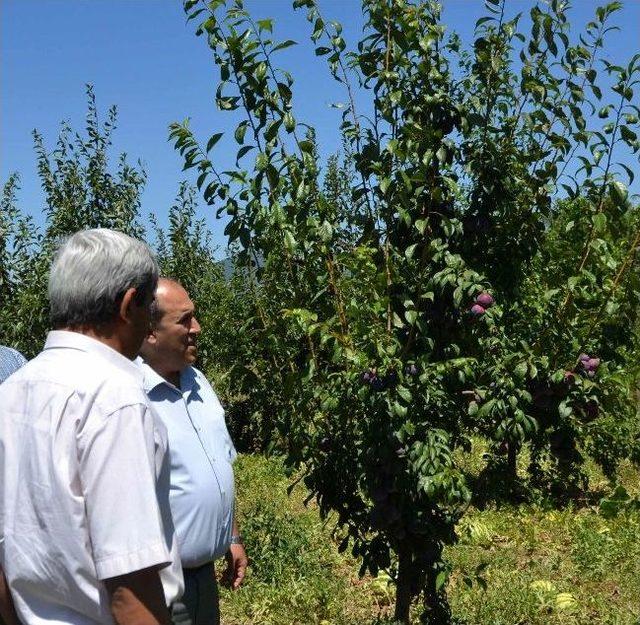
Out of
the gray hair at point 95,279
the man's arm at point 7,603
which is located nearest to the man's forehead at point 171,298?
the gray hair at point 95,279

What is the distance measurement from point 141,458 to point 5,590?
470mm

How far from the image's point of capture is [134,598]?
1572mm

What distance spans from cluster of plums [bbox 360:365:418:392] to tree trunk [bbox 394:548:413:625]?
2.79ft

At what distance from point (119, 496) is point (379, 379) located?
1.74 meters

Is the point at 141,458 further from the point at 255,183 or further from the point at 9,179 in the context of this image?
the point at 9,179

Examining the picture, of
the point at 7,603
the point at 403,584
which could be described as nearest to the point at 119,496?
the point at 7,603

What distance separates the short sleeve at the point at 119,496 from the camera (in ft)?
5.09

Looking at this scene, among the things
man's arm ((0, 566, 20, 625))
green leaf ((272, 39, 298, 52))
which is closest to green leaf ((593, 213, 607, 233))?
green leaf ((272, 39, 298, 52))

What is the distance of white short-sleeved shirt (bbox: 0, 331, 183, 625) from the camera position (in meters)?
1.56

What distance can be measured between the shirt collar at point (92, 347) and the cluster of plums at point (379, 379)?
5.21 feet

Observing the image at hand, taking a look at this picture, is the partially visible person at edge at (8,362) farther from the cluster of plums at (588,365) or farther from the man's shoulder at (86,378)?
the cluster of plums at (588,365)

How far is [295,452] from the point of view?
3557 millimetres

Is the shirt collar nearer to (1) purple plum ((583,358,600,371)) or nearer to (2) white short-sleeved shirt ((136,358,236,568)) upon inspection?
(2) white short-sleeved shirt ((136,358,236,568))

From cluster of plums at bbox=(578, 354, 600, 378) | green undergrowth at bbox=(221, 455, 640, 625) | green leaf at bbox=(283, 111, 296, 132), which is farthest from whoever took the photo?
green undergrowth at bbox=(221, 455, 640, 625)
